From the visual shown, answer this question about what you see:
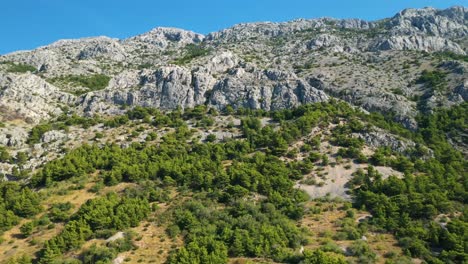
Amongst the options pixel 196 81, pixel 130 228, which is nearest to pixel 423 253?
pixel 130 228

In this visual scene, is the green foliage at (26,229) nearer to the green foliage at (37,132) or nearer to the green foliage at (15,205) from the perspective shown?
the green foliage at (15,205)

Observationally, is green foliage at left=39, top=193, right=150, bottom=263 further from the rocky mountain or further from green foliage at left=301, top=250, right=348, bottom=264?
the rocky mountain

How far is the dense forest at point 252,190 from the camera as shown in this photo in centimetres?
6312

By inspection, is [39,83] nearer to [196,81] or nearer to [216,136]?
[196,81]

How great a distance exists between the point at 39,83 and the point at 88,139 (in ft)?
151

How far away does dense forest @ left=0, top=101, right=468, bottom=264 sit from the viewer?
6312cm

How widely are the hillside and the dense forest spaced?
332mm

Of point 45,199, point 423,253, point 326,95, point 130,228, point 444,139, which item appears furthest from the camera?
point 326,95

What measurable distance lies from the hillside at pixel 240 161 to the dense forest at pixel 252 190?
332 millimetres

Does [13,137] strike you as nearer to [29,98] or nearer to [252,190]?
[29,98]

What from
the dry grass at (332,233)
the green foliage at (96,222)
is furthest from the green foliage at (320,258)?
the green foliage at (96,222)

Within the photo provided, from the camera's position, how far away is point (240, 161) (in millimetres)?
98188

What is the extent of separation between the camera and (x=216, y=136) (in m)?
114

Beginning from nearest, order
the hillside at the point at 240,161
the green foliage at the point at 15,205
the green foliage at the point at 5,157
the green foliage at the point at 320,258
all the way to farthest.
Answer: the green foliage at the point at 320,258, the hillside at the point at 240,161, the green foliage at the point at 15,205, the green foliage at the point at 5,157
